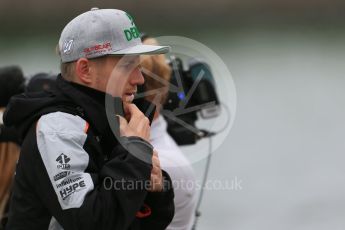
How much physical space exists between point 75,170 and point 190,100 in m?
1.57

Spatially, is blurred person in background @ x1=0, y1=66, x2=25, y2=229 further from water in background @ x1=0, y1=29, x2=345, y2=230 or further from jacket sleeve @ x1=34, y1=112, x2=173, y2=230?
water in background @ x1=0, y1=29, x2=345, y2=230

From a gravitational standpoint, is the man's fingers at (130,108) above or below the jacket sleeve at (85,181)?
above

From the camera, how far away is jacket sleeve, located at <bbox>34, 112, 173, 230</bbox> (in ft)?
7.50

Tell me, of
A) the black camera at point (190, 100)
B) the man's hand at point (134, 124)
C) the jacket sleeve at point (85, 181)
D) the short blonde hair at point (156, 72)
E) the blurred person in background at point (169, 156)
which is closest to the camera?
the jacket sleeve at point (85, 181)

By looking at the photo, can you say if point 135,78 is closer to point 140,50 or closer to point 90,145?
point 140,50

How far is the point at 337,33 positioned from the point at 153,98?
42.7 ft

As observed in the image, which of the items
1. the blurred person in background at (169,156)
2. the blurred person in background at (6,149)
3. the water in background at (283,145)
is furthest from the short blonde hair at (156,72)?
the water in background at (283,145)

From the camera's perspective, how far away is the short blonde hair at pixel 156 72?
3.19 metres

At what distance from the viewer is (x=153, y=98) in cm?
310

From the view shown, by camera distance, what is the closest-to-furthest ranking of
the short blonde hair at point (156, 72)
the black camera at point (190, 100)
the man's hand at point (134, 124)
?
the man's hand at point (134, 124)
the short blonde hair at point (156, 72)
the black camera at point (190, 100)

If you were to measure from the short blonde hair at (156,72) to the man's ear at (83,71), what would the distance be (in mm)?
692

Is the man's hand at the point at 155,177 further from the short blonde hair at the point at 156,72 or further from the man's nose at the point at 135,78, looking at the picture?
the short blonde hair at the point at 156,72

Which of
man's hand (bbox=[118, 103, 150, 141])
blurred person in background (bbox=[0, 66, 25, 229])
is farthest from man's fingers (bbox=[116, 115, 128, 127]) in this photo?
blurred person in background (bbox=[0, 66, 25, 229])

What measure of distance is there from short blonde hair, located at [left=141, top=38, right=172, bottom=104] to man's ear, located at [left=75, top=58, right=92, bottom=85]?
0.69 m
